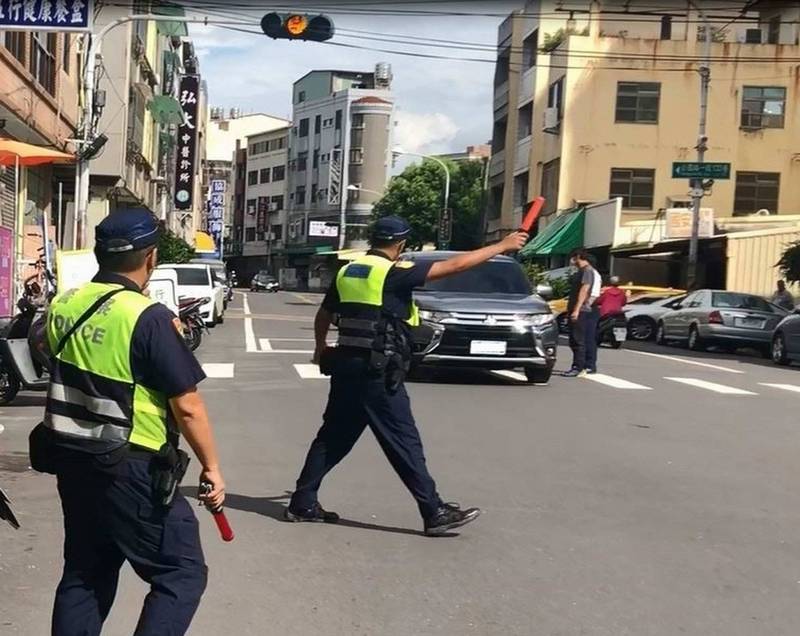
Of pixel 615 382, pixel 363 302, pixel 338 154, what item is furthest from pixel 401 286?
pixel 338 154

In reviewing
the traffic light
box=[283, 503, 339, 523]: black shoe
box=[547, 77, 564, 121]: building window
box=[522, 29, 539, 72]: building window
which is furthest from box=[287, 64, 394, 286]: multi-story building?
box=[283, 503, 339, 523]: black shoe

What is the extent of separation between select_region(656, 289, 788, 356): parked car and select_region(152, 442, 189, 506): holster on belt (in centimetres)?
2189

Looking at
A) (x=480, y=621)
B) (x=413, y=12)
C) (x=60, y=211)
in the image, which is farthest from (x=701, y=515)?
(x=60, y=211)

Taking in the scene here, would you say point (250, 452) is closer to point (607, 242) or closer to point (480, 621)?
point (480, 621)

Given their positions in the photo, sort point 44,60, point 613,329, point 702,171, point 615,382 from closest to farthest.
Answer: point 615,382, point 613,329, point 44,60, point 702,171

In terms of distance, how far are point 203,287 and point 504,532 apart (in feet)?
67.4

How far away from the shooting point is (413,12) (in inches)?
852

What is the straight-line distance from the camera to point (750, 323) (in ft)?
81.3

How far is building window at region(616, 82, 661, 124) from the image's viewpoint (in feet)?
149

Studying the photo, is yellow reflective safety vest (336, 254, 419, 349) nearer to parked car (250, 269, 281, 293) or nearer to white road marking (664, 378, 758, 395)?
white road marking (664, 378, 758, 395)

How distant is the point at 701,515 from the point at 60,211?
2637cm

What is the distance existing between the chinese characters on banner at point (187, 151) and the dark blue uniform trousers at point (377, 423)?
59.4 metres

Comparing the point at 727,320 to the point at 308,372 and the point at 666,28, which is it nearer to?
the point at 308,372

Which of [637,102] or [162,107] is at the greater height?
[637,102]
